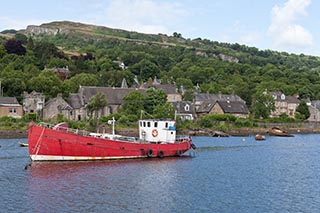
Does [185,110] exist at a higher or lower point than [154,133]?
higher

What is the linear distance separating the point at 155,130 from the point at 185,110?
64.0 meters

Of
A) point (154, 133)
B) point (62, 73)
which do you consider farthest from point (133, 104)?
point (62, 73)

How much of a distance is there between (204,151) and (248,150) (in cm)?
842

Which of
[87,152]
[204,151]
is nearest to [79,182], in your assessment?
[87,152]

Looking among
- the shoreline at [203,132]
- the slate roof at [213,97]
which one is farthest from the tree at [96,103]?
the slate roof at [213,97]

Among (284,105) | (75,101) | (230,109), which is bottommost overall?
(230,109)

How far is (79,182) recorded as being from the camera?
154ft

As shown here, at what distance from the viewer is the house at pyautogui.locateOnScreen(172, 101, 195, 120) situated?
12888 centimetres

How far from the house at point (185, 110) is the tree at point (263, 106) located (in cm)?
1851

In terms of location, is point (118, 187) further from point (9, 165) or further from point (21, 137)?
point (21, 137)

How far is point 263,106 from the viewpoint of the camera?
139m

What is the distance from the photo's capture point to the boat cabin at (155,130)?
67.1 m

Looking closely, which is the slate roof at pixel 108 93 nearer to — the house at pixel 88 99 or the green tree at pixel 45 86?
the house at pixel 88 99

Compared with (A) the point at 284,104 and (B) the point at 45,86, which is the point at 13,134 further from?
(A) the point at 284,104
